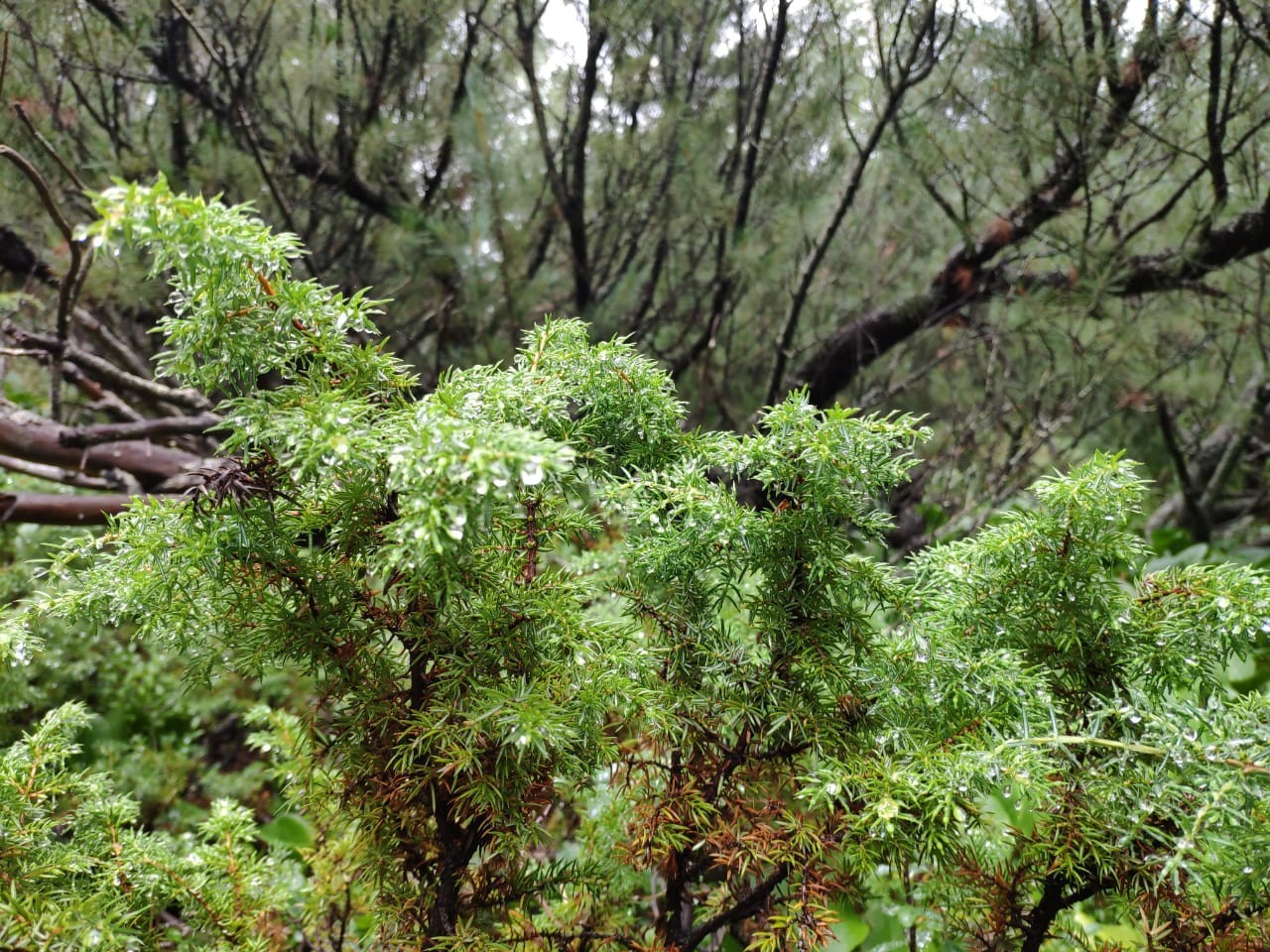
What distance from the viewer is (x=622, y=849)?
0.58 metres

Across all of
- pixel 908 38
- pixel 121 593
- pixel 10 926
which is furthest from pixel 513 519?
pixel 908 38

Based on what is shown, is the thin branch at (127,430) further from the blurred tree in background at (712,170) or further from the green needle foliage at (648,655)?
the green needle foliage at (648,655)

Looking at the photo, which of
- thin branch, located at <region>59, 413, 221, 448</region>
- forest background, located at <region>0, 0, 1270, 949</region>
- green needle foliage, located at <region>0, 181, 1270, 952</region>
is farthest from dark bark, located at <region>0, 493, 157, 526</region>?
green needle foliage, located at <region>0, 181, 1270, 952</region>

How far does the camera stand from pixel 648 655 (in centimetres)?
52

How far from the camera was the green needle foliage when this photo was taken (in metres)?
0.43

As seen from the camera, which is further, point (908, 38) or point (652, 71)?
point (652, 71)

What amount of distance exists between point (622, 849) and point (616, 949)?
0.23 ft

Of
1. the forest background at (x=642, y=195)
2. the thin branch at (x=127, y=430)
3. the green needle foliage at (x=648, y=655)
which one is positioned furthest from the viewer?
the forest background at (x=642, y=195)

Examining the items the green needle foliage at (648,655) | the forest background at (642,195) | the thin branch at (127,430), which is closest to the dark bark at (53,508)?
the forest background at (642,195)

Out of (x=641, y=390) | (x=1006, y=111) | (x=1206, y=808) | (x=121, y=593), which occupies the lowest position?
(x=1206, y=808)

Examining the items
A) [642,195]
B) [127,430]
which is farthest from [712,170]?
[127,430]

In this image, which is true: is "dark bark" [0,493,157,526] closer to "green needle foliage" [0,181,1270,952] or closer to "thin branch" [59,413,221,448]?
"thin branch" [59,413,221,448]

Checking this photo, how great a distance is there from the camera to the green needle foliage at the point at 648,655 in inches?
16.8

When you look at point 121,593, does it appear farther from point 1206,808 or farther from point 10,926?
point 1206,808
